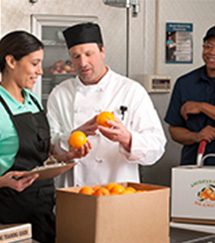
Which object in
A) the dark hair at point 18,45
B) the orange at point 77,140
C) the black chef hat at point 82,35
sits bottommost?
the orange at point 77,140

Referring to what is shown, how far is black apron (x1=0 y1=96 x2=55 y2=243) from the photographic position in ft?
7.16

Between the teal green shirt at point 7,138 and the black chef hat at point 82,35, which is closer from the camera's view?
the teal green shirt at point 7,138

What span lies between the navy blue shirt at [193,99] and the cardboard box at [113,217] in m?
1.51

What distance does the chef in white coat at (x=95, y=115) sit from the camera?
2.46 m

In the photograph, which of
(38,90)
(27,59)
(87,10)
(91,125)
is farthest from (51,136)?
(87,10)

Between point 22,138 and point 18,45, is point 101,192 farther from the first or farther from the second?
point 18,45

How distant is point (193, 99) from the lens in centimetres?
308

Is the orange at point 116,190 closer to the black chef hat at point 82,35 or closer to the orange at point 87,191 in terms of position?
the orange at point 87,191

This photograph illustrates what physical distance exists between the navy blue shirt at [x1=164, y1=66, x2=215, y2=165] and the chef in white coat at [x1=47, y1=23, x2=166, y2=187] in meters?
0.53

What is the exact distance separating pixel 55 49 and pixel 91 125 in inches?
55.1

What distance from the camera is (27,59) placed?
7.40ft

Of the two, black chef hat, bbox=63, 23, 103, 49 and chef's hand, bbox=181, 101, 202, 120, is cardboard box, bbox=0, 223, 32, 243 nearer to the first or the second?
black chef hat, bbox=63, 23, 103, 49

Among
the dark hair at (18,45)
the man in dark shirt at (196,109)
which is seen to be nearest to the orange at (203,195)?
the man in dark shirt at (196,109)

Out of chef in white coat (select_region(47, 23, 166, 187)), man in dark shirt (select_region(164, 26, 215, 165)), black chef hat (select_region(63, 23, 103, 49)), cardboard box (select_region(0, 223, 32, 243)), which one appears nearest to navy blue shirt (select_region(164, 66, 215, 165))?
man in dark shirt (select_region(164, 26, 215, 165))
